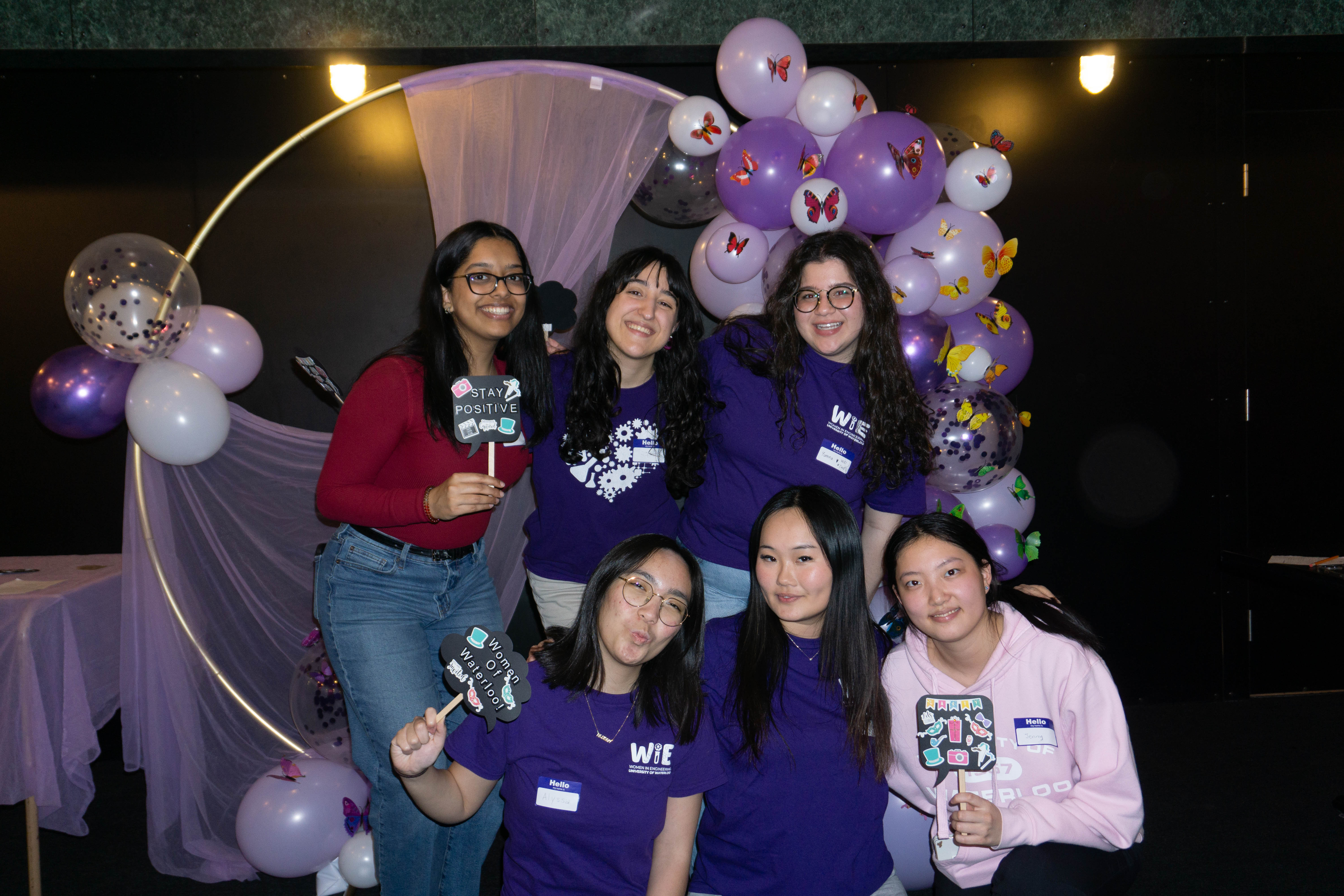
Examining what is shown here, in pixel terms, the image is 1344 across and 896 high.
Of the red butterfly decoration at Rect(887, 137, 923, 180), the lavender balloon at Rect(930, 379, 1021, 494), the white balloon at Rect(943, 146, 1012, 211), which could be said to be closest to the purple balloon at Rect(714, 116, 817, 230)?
the red butterfly decoration at Rect(887, 137, 923, 180)

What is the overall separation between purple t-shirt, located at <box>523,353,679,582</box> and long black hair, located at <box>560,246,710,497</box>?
0.9 inches

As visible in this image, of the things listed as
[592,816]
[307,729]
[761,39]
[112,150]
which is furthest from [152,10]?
[592,816]

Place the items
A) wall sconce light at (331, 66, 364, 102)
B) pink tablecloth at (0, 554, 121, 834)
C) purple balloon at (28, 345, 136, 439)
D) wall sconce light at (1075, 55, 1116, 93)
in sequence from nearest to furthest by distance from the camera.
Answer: pink tablecloth at (0, 554, 121, 834), purple balloon at (28, 345, 136, 439), wall sconce light at (331, 66, 364, 102), wall sconce light at (1075, 55, 1116, 93)

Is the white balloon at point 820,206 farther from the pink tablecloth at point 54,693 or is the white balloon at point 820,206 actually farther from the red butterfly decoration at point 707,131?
the pink tablecloth at point 54,693

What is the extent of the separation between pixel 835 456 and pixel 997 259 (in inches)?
51.9

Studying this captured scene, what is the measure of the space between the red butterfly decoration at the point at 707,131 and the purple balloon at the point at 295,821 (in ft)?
7.97

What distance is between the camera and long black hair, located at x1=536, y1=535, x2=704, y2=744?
183 centimetres

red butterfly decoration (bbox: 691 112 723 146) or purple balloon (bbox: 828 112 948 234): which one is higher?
red butterfly decoration (bbox: 691 112 723 146)

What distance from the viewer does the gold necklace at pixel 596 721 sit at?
1.79 m

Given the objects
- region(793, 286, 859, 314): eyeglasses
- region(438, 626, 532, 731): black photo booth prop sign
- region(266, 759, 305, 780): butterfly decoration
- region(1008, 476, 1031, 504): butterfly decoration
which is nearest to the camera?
region(438, 626, 532, 731): black photo booth prop sign

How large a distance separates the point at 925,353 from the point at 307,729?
240 cm

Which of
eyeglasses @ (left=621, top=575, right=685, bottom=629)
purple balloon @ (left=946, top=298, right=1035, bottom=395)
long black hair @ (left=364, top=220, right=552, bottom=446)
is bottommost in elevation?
eyeglasses @ (left=621, top=575, right=685, bottom=629)

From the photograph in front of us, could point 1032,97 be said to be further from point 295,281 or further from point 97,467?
point 97,467

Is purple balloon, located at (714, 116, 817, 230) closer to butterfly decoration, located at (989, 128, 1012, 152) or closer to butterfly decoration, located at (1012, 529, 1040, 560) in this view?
butterfly decoration, located at (989, 128, 1012, 152)
